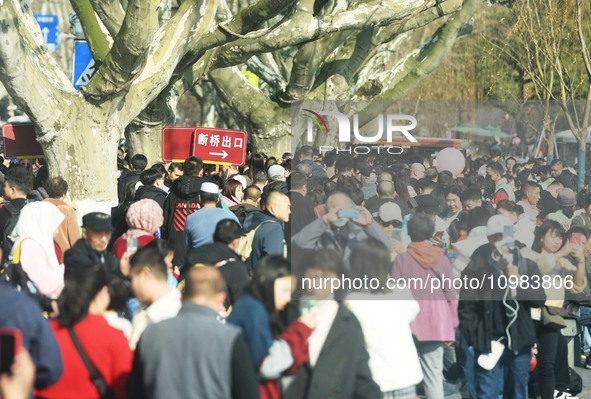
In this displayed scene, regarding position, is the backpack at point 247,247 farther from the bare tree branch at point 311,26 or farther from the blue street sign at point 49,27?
the blue street sign at point 49,27

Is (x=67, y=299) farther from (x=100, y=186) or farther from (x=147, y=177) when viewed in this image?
(x=100, y=186)

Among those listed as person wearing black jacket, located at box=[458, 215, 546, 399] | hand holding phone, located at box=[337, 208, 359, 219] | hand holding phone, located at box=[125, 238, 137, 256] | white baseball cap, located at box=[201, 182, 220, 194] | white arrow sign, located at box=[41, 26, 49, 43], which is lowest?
person wearing black jacket, located at box=[458, 215, 546, 399]

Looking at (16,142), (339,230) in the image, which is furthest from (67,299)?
(16,142)

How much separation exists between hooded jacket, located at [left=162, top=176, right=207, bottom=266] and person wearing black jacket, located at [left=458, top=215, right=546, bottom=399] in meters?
3.93

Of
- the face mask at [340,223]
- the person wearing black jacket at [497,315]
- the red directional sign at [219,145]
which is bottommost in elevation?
the person wearing black jacket at [497,315]

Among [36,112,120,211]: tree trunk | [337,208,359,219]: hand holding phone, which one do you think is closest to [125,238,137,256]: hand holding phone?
[337,208,359,219]: hand holding phone

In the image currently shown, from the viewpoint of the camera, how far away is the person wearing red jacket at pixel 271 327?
6281mm

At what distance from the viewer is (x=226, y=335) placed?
5.81 meters

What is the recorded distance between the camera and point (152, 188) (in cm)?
1251

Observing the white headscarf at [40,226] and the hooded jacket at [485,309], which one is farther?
the hooded jacket at [485,309]

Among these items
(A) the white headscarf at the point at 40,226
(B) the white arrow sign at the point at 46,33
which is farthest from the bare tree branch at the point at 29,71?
(B) the white arrow sign at the point at 46,33

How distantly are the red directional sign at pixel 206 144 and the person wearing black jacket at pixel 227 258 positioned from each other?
23.1 ft

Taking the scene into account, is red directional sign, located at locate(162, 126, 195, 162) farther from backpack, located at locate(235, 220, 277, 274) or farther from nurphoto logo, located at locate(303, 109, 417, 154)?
backpack, located at locate(235, 220, 277, 274)

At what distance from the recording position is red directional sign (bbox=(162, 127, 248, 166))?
1590 cm
